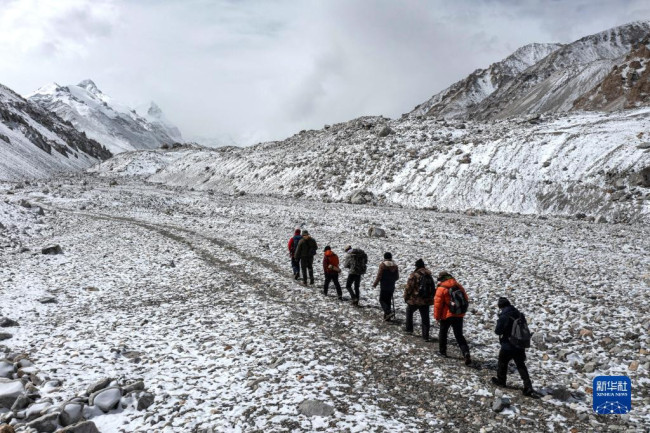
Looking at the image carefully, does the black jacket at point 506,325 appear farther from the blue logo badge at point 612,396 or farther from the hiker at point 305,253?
the hiker at point 305,253

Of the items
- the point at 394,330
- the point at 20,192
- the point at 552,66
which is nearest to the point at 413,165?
the point at 394,330

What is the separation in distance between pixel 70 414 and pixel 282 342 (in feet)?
16.6

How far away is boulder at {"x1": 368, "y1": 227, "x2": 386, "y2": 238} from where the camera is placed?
99.4 feet

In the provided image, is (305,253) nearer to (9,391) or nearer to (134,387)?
(134,387)

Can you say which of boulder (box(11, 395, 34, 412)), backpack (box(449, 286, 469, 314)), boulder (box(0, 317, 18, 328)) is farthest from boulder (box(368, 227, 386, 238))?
boulder (box(11, 395, 34, 412))

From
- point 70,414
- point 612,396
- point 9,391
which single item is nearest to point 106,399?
point 70,414

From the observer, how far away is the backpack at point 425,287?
12.0 metres

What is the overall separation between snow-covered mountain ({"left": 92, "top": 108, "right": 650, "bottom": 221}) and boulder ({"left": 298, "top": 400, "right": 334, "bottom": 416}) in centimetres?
3514

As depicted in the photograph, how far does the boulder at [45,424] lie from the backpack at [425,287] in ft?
29.7

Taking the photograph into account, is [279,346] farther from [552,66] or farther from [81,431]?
[552,66]

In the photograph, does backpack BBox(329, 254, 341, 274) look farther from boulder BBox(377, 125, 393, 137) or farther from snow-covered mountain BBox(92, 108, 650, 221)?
boulder BBox(377, 125, 393, 137)

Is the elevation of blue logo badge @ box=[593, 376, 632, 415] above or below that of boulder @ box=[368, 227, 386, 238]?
below

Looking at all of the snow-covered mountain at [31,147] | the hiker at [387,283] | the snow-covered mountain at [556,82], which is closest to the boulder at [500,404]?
the hiker at [387,283]

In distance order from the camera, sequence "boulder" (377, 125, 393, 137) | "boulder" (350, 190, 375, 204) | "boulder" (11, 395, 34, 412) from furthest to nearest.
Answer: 1. "boulder" (377, 125, 393, 137)
2. "boulder" (350, 190, 375, 204)
3. "boulder" (11, 395, 34, 412)
